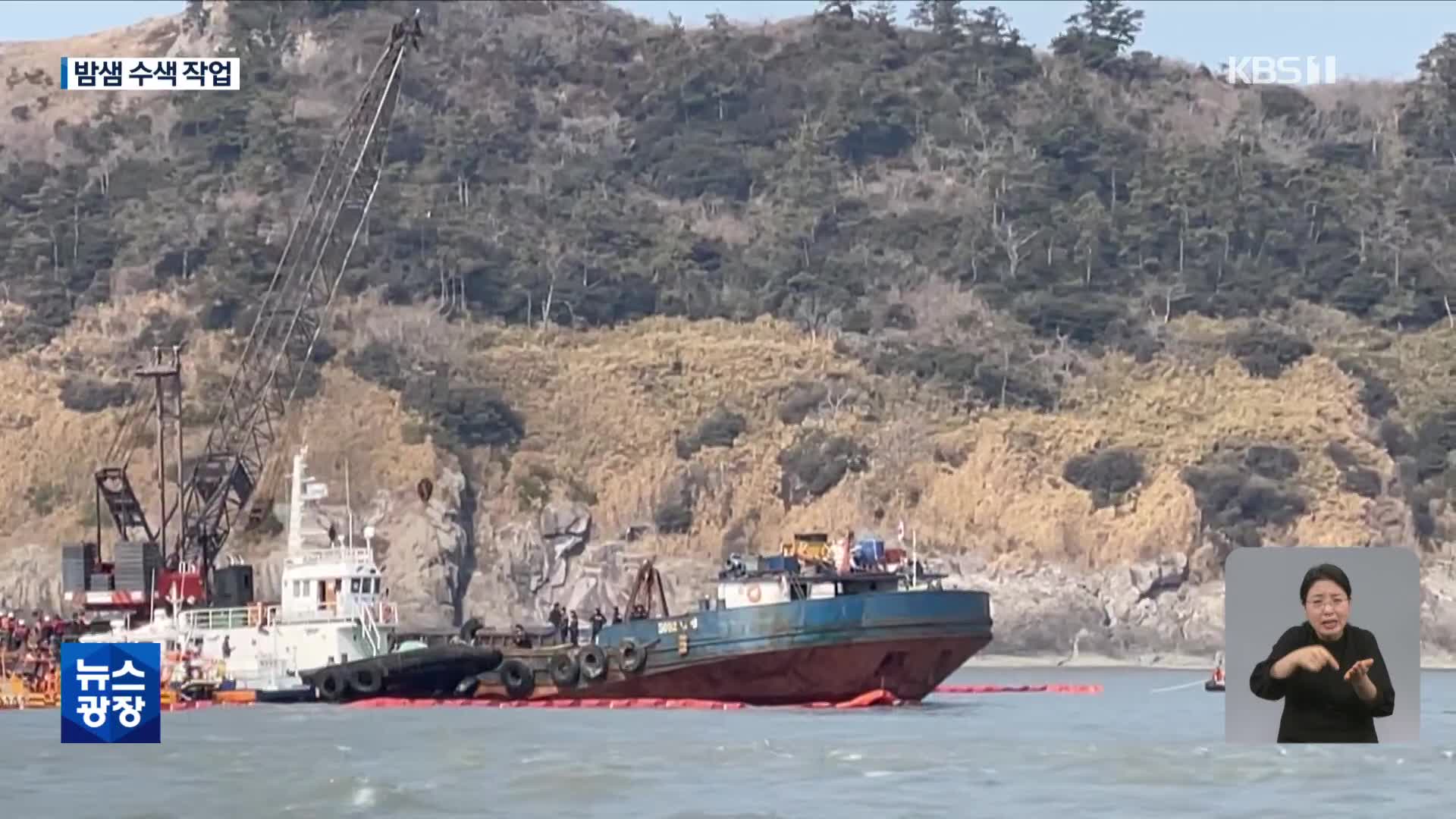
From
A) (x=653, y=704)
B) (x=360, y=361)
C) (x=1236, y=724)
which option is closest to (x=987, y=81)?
(x=360, y=361)

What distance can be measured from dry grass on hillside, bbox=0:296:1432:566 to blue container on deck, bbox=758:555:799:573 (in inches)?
1957

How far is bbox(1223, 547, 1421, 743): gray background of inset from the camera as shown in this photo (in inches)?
595

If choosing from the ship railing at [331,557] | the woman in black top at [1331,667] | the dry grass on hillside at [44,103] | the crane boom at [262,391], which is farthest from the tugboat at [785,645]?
the dry grass on hillside at [44,103]

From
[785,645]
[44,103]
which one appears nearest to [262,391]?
[785,645]

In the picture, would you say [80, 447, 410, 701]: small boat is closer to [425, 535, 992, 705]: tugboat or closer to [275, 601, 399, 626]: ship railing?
[275, 601, 399, 626]: ship railing

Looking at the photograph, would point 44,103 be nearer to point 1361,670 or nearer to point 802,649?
point 802,649

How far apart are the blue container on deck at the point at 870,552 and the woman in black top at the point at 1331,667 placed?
5634 cm

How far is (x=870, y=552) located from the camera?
72.1m

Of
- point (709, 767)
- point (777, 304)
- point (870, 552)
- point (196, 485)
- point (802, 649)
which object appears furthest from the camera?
point (777, 304)

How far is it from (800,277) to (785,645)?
85.2m

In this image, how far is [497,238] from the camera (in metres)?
158

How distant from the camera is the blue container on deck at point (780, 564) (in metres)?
70.4

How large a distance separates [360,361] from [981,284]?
4164cm

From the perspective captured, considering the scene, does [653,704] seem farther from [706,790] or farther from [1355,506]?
[1355,506]
